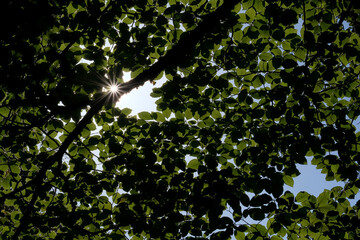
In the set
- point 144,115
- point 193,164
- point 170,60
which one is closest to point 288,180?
point 193,164

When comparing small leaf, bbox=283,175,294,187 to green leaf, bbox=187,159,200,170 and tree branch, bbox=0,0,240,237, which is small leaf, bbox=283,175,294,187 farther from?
tree branch, bbox=0,0,240,237

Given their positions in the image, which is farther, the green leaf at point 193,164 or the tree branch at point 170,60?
the green leaf at point 193,164

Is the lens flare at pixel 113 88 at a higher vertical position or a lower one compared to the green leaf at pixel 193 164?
higher

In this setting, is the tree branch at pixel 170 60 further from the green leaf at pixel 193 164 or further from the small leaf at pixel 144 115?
the green leaf at pixel 193 164

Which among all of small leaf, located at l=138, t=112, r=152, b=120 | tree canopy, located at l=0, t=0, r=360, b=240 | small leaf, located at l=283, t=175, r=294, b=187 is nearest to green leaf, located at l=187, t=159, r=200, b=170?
tree canopy, located at l=0, t=0, r=360, b=240

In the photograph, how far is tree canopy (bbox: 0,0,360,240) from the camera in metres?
2.86

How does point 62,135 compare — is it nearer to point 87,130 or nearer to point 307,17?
point 87,130

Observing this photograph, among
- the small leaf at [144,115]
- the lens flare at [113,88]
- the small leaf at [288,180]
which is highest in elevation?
the lens flare at [113,88]

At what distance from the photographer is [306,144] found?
3.21 meters

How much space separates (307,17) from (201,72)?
5.20 ft

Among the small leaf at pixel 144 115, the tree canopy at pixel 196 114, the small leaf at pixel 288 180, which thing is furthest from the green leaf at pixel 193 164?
the small leaf at pixel 288 180

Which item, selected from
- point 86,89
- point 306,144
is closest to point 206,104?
point 306,144

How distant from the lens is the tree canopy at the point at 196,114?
2.86 meters

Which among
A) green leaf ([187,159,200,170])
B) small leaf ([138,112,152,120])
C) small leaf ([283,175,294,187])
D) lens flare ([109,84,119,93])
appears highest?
lens flare ([109,84,119,93])
